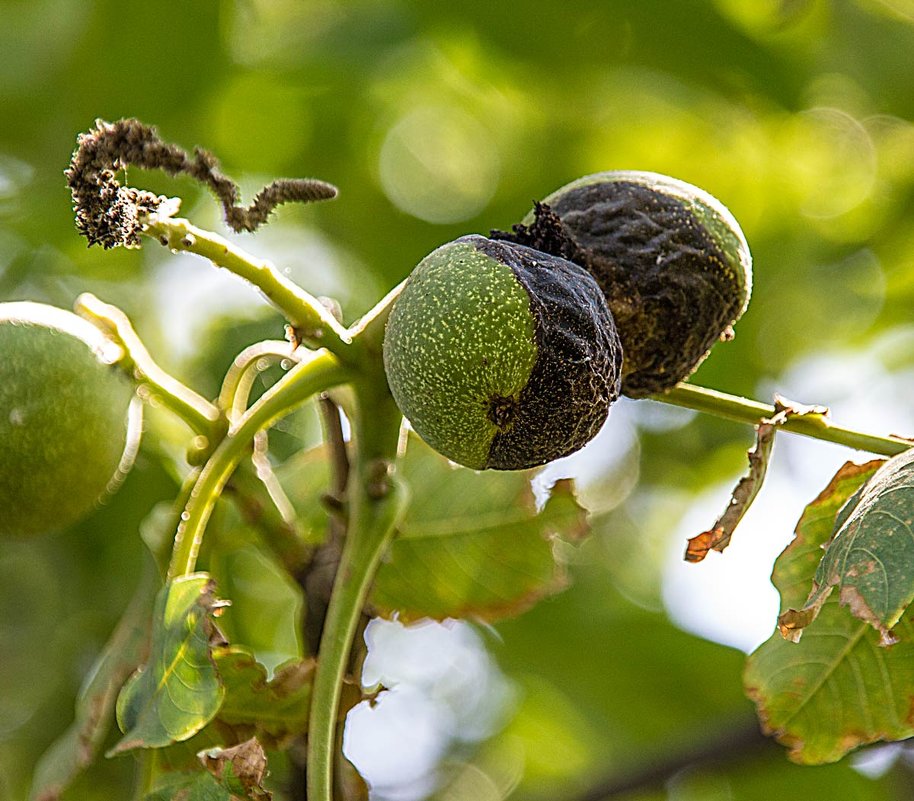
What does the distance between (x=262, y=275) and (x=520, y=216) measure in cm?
196

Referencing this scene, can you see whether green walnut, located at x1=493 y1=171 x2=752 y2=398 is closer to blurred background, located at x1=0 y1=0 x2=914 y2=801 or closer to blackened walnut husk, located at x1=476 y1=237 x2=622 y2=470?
blackened walnut husk, located at x1=476 y1=237 x2=622 y2=470

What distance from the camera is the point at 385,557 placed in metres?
2.26

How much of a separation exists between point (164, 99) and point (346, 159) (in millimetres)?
565

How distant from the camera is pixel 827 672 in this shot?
176cm

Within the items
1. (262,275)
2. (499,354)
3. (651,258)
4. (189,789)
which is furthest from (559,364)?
(189,789)

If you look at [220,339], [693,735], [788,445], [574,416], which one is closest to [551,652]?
[693,735]

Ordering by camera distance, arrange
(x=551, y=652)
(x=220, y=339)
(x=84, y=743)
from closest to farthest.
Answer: (x=84, y=743), (x=220, y=339), (x=551, y=652)

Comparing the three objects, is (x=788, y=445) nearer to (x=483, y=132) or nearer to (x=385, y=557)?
(x=483, y=132)

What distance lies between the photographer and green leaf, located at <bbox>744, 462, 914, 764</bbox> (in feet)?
5.55

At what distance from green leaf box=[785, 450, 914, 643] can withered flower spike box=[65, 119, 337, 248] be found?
80 cm

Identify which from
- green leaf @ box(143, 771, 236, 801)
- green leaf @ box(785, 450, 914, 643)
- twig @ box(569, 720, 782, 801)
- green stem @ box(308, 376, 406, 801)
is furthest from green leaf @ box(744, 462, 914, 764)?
twig @ box(569, 720, 782, 801)

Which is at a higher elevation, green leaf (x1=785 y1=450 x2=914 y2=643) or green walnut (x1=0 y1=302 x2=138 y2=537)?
green leaf (x1=785 y1=450 x2=914 y2=643)

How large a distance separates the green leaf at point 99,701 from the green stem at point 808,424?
3.16 ft

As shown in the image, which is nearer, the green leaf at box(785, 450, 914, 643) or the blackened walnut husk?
the green leaf at box(785, 450, 914, 643)
